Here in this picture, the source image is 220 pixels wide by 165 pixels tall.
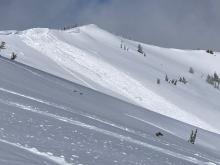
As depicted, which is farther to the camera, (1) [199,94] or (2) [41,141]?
(1) [199,94]

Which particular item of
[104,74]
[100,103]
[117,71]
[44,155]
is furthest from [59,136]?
[117,71]

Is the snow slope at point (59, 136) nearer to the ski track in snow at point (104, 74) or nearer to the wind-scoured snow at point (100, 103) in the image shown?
the wind-scoured snow at point (100, 103)

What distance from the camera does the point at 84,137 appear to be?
8.78m

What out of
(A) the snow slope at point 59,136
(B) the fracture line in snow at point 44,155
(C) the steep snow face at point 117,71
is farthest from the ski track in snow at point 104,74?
(B) the fracture line in snow at point 44,155

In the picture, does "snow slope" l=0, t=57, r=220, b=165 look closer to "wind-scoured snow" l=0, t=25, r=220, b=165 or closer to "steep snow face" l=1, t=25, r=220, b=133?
"wind-scoured snow" l=0, t=25, r=220, b=165

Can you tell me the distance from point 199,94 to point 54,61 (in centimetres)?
965

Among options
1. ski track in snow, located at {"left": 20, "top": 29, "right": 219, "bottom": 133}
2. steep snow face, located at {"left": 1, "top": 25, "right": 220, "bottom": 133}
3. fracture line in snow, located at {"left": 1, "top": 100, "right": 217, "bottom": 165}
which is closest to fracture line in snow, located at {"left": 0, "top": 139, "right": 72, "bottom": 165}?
fracture line in snow, located at {"left": 1, "top": 100, "right": 217, "bottom": 165}

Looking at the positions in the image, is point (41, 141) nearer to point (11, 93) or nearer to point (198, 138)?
point (11, 93)

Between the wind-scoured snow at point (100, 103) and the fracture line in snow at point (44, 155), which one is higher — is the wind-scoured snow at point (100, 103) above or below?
above

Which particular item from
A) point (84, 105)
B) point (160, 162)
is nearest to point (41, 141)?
point (160, 162)

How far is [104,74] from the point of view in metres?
28.1

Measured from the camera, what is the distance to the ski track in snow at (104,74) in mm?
26125

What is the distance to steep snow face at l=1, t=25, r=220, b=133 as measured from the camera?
25.9m

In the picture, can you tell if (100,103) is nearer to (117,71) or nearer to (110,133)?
(110,133)
